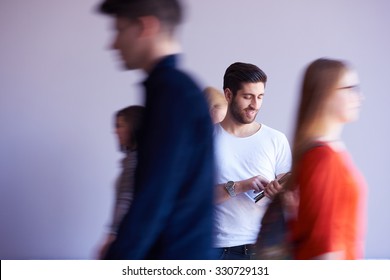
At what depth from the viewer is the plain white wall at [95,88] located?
169cm

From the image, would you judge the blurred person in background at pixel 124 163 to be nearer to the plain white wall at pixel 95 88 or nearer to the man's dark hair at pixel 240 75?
the plain white wall at pixel 95 88

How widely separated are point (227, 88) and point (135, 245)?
0.95 metres

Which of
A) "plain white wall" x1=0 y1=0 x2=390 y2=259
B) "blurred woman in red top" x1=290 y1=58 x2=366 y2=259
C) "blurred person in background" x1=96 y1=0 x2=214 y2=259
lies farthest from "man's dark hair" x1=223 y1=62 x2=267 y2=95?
"blurred person in background" x1=96 y1=0 x2=214 y2=259

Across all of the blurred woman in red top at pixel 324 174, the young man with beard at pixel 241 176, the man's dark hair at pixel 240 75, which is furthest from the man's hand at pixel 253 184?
the blurred woman in red top at pixel 324 174

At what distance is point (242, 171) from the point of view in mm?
1605

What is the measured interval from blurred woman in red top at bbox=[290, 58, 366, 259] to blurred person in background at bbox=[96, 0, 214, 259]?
10.2 inches

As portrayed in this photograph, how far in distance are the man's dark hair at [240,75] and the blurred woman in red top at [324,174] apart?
53cm

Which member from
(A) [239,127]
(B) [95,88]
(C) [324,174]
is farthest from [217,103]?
(C) [324,174]

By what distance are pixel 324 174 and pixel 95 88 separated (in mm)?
1055

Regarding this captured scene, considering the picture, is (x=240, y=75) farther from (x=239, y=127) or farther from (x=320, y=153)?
(x=320, y=153)

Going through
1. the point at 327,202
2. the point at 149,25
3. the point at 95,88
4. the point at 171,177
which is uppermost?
the point at 149,25

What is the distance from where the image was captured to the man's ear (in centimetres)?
95

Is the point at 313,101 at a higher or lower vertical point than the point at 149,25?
lower
